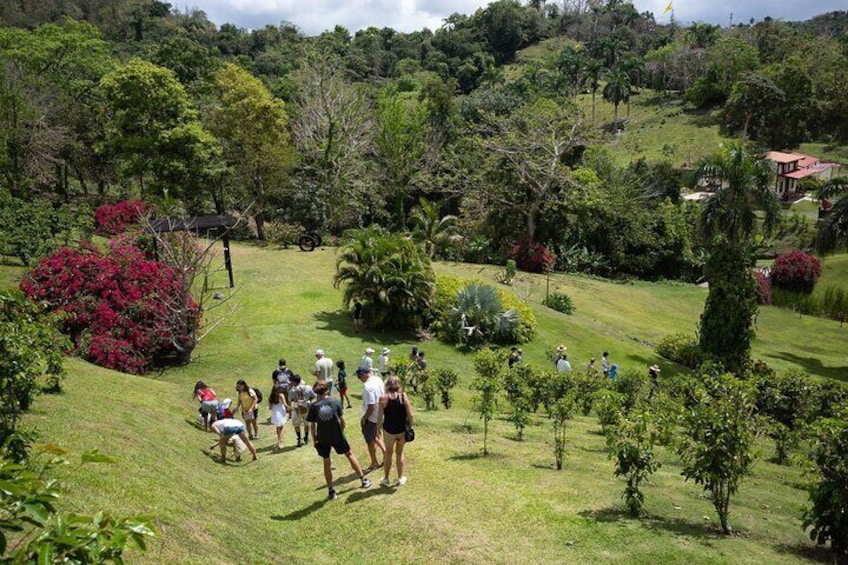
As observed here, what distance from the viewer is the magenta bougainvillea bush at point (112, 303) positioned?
1767 cm

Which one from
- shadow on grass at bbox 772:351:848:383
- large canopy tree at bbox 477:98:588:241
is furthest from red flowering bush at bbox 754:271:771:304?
large canopy tree at bbox 477:98:588:241

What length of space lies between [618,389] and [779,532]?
344 inches

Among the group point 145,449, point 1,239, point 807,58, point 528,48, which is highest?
point 528,48

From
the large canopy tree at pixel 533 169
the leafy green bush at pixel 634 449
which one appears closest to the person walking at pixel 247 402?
the leafy green bush at pixel 634 449

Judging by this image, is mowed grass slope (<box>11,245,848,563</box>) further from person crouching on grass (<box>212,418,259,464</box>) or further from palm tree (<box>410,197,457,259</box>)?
palm tree (<box>410,197,457,259</box>)

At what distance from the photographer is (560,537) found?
829 cm

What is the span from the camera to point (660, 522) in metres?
8.84

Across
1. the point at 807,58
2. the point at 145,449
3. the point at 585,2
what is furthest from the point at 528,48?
the point at 145,449

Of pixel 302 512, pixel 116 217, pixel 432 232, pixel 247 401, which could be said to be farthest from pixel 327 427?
pixel 432 232

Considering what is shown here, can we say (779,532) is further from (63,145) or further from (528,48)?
(528,48)

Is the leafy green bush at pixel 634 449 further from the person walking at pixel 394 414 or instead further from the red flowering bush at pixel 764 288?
the red flowering bush at pixel 764 288

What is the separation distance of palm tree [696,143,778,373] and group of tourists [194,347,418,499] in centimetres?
1562

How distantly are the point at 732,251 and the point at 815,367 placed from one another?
8.31 m

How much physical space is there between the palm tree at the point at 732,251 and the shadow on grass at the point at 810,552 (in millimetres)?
16677
